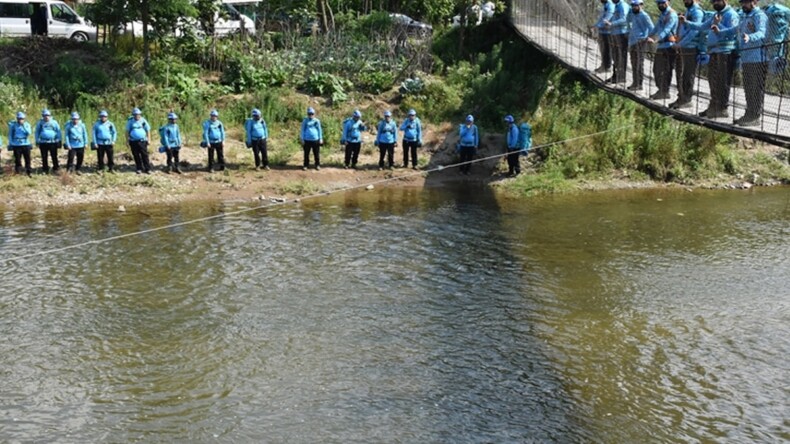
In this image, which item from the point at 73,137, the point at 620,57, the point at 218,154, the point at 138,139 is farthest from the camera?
the point at 218,154

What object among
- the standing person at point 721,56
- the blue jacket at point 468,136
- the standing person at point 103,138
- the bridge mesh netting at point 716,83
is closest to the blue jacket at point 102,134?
the standing person at point 103,138

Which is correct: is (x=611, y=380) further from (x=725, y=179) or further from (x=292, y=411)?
(x=725, y=179)

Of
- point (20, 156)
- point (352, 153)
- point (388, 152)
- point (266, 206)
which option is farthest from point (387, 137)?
point (20, 156)

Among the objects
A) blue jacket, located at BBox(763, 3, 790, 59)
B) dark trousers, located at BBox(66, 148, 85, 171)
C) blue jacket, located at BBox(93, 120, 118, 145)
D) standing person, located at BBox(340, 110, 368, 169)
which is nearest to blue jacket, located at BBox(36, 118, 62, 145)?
dark trousers, located at BBox(66, 148, 85, 171)

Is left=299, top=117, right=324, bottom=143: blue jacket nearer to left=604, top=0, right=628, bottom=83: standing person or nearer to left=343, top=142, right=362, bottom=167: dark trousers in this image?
left=343, top=142, right=362, bottom=167: dark trousers

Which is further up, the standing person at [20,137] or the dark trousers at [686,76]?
the dark trousers at [686,76]

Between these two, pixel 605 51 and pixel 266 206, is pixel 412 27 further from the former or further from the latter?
pixel 605 51

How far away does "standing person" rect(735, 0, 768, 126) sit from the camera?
1162 cm

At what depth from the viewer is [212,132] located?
1988cm

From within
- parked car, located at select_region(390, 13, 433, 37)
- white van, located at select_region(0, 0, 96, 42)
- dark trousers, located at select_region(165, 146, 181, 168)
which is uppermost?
white van, located at select_region(0, 0, 96, 42)

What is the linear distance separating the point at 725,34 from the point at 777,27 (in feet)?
2.70

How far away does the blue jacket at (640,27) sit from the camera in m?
14.8

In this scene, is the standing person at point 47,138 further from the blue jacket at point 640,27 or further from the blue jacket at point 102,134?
the blue jacket at point 640,27

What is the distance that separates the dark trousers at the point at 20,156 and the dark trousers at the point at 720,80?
44.5 ft
